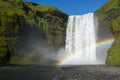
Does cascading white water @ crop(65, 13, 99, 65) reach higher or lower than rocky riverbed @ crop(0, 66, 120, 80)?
higher

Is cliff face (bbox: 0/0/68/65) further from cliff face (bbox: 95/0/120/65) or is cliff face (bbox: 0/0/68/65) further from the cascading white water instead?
cliff face (bbox: 95/0/120/65)

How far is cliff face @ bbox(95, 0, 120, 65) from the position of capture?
9831 centimetres

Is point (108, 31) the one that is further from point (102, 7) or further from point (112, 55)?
point (112, 55)

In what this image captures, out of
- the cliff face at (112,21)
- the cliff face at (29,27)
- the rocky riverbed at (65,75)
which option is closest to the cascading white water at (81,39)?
the cliff face at (29,27)

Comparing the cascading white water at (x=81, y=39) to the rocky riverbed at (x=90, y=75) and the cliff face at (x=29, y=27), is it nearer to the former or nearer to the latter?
the cliff face at (x=29, y=27)

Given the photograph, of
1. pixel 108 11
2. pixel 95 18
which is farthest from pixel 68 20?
pixel 108 11

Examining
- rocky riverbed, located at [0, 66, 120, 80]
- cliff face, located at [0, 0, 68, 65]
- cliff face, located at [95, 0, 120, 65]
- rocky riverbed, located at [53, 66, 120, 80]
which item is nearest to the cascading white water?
cliff face, located at [0, 0, 68, 65]

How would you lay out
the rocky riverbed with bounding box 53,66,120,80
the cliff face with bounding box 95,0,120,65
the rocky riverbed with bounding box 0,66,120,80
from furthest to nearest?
the cliff face with bounding box 95,0,120,65 < the rocky riverbed with bounding box 0,66,120,80 < the rocky riverbed with bounding box 53,66,120,80

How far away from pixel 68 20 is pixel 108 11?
31.7 metres

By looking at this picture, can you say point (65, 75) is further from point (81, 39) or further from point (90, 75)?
point (81, 39)

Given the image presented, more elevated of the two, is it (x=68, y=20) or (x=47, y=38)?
(x=68, y=20)

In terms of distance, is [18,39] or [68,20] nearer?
[18,39]

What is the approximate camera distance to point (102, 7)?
141500mm

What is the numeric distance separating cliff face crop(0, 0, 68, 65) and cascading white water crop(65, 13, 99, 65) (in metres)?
6.67
